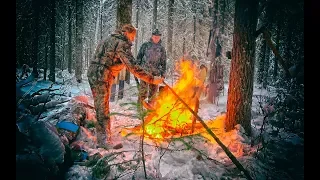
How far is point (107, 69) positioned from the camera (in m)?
4.00

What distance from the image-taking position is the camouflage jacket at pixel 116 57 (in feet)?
12.7

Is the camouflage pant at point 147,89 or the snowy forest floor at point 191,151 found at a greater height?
the camouflage pant at point 147,89

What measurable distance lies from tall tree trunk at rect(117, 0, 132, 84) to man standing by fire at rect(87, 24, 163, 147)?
0.61 ft

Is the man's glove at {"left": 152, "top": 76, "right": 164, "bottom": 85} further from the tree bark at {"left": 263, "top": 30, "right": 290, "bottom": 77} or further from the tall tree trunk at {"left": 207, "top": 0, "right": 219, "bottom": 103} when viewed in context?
the tree bark at {"left": 263, "top": 30, "right": 290, "bottom": 77}

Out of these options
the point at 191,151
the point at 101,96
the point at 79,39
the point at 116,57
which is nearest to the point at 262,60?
the point at 191,151

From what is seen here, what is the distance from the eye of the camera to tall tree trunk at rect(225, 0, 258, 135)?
425cm

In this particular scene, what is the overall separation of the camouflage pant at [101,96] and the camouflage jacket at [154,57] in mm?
603

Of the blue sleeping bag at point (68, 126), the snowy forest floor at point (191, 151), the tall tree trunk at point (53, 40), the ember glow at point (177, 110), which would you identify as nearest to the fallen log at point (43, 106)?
the snowy forest floor at point (191, 151)

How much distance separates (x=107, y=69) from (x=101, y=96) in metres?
0.41

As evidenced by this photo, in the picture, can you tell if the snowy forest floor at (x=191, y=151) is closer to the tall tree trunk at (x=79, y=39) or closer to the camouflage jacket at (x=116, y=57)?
the tall tree trunk at (x=79, y=39)

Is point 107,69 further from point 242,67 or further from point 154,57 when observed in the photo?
point 242,67

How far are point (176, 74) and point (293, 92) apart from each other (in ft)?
6.06

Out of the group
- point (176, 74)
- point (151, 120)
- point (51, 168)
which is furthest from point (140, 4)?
point (51, 168)

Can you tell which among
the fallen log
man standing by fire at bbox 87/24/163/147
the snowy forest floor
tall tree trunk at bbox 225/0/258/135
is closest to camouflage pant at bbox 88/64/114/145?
man standing by fire at bbox 87/24/163/147
